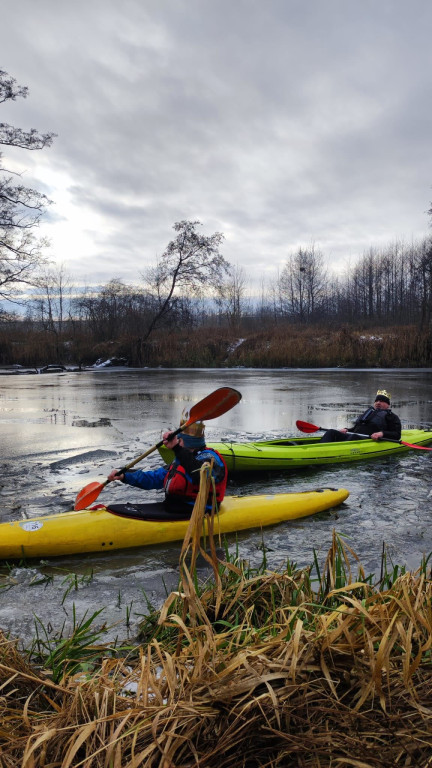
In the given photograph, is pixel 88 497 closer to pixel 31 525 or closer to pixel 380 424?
pixel 31 525

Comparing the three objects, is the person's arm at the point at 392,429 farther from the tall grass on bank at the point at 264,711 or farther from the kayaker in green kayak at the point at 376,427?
the tall grass on bank at the point at 264,711

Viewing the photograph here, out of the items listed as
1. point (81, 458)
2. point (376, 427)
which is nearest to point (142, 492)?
point (81, 458)

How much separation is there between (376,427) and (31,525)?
539cm

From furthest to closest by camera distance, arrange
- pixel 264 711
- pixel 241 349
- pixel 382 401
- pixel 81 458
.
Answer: pixel 241 349 → pixel 382 401 → pixel 81 458 → pixel 264 711

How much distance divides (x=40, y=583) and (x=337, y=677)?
2.54 metres

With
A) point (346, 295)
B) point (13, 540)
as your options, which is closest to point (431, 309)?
point (346, 295)

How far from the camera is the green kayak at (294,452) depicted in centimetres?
588

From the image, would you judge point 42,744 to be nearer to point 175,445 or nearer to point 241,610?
point 241,610

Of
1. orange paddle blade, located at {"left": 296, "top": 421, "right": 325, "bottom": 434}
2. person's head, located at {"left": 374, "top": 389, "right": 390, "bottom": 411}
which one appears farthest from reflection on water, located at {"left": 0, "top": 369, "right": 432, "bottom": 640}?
orange paddle blade, located at {"left": 296, "top": 421, "right": 325, "bottom": 434}

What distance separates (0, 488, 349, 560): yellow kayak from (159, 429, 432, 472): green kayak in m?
1.27

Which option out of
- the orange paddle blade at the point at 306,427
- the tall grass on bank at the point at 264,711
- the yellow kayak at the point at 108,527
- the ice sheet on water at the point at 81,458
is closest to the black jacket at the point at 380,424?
the orange paddle blade at the point at 306,427

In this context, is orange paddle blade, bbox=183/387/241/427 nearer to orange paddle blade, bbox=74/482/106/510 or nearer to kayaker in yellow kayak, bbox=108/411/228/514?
kayaker in yellow kayak, bbox=108/411/228/514

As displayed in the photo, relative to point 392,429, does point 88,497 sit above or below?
below

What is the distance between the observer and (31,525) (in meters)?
3.81
